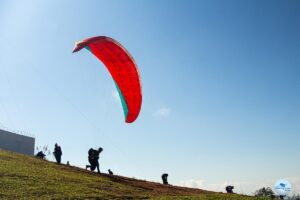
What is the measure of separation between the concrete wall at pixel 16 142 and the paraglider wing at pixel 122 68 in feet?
103

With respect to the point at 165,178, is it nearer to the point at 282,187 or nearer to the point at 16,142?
the point at 282,187

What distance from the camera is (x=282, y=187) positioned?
118 feet

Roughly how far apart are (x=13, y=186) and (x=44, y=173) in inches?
226

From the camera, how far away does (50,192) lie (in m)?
21.4

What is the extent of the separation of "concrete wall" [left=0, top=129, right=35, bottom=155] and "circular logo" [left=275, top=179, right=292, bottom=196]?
34726 mm

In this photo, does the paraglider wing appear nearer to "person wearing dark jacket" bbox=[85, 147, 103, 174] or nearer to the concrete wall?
"person wearing dark jacket" bbox=[85, 147, 103, 174]

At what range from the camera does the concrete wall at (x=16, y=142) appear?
54.4m

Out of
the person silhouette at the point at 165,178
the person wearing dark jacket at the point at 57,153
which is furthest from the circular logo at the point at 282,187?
the person wearing dark jacket at the point at 57,153

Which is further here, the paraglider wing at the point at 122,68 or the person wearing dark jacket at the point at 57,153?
the person wearing dark jacket at the point at 57,153

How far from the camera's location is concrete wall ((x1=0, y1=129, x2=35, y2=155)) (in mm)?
54403

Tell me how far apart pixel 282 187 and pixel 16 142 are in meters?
36.4

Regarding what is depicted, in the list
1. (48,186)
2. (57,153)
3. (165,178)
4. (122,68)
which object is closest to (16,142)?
(57,153)

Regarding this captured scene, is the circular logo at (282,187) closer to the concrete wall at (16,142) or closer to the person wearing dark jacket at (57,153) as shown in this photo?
the person wearing dark jacket at (57,153)

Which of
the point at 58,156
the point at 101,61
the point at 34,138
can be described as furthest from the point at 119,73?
the point at 34,138
